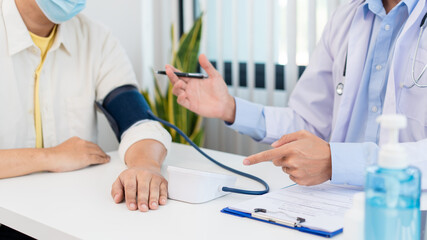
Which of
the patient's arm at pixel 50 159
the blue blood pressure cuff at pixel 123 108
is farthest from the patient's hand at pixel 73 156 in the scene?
the blue blood pressure cuff at pixel 123 108

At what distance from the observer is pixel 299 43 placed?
248cm

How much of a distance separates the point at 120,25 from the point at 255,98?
2.81 ft

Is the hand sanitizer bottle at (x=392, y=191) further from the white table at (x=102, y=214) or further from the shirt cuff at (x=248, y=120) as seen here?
the shirt cuff at (x=248, y=120)

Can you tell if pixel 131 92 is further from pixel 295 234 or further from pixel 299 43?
pixel 299 43

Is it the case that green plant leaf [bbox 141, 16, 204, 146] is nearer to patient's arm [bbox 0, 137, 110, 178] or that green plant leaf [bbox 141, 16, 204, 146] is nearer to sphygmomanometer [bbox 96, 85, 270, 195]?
sphygmomanometer [bbox 96, 85, 270, 195]

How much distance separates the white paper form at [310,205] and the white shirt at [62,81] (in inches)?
21.2

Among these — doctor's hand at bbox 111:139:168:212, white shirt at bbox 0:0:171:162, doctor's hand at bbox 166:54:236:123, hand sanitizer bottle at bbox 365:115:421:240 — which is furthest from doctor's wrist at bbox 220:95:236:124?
hand sanitizer bottle at bbox 365:115:421:240

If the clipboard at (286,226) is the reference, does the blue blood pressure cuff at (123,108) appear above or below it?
above

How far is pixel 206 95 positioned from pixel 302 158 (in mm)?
553

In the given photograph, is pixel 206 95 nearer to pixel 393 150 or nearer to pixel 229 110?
pixel 229 110

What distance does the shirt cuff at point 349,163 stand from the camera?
1087 millimetres

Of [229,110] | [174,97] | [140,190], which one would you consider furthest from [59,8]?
[174,97]

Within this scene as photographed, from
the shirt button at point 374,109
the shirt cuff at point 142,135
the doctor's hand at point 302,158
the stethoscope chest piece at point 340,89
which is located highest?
the stethoscope chest piece at point 340,89

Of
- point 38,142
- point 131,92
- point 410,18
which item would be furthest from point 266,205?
point 38,142
